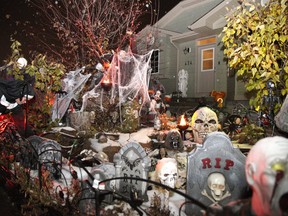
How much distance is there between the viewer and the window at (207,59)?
61.5 feet

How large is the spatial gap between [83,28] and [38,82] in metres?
9.64

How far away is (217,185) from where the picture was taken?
4.15 meters

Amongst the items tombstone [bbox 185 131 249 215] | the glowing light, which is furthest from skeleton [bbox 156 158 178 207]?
the glowing light

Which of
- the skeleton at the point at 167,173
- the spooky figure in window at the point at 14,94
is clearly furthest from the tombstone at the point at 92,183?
the spooky figure in window at the point at 14,94

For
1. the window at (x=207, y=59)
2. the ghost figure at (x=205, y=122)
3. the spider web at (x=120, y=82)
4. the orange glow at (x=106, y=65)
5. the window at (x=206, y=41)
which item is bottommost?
the ghost figure at (x=205, y=122)

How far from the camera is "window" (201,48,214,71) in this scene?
1875cm

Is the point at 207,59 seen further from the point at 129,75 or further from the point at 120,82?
the point at 120,82

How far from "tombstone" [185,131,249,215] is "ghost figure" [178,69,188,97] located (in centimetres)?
1622

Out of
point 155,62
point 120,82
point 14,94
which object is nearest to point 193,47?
point 155,62

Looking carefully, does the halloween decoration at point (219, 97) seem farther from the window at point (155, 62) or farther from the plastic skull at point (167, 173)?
the plastic skull at point (167, 173)

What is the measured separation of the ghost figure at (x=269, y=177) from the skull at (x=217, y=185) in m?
2.17

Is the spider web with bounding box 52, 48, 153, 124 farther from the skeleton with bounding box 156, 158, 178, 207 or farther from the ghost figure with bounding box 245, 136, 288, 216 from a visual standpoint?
the ghost figure with bounding box 245, 136, 288, 216

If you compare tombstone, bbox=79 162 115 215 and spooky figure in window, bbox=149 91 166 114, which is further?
spooky figure in window, bbox=149 91 166 114

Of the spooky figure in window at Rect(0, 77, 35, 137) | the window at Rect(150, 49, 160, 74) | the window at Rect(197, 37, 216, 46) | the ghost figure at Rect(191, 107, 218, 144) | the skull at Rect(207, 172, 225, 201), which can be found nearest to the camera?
the skull at Rect(207, 172, 225, 201)
